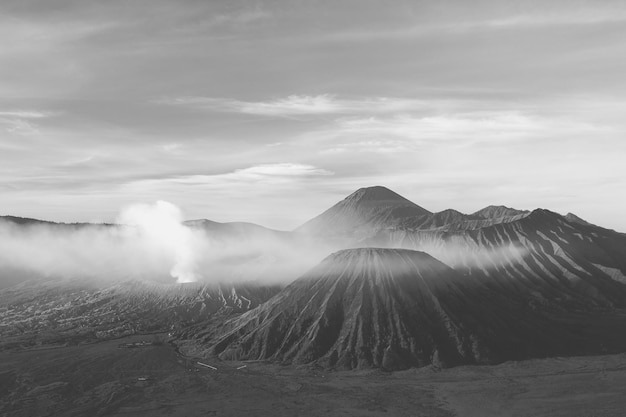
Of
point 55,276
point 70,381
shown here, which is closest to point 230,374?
point 70,381

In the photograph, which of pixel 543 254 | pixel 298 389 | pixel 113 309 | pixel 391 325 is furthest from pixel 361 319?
pixel 543 254

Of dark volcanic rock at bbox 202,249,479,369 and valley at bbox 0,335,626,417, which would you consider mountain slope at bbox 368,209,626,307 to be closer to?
dark volcanic rock at bbox 202,249,479,369

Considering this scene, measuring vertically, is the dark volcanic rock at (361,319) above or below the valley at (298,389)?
above

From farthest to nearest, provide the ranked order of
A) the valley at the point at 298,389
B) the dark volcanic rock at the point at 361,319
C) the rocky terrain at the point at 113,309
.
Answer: the rocky terrain at the point at 113,309 → the dark volcanic rock at the point at 361,319 → the valley at the point at 298,389

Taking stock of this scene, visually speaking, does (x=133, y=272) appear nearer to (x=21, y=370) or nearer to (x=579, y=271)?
(x=21, y=370)

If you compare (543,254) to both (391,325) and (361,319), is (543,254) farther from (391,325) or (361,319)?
(361,319)

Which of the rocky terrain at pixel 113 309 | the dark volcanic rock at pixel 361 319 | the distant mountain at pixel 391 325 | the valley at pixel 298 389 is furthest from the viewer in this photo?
the rocky terrain at pixel 113 309

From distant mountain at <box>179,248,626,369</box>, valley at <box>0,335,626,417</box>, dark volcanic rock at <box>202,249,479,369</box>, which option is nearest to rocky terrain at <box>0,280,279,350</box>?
distant mountain at <box>179,248,626,369</box>

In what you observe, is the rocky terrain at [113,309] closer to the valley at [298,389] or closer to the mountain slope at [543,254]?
the valley at [298,389]

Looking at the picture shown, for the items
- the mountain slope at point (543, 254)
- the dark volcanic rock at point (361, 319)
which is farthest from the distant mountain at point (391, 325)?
the mountain slope at point (543, 254)
